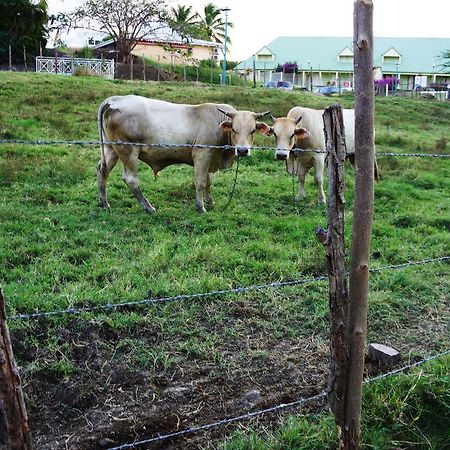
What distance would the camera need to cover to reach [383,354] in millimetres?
4309

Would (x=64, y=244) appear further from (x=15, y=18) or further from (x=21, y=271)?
(x=15, y=18)

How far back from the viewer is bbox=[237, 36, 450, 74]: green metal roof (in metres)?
54.3

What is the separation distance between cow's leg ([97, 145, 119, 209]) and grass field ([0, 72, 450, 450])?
0.26 meters

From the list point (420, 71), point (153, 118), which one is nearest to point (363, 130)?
point (153, 118)

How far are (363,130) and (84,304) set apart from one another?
2.86 metres

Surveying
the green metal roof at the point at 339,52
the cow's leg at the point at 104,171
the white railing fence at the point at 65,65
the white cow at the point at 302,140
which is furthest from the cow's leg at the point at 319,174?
the green metal roof at the point at 339,52

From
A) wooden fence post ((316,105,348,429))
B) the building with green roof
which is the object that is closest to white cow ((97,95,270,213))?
wooden fence post ((316,105,348,429))

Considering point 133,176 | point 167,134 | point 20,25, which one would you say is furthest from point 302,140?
point 20,25

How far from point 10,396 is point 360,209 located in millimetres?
1726

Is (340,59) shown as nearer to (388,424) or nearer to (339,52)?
(339,52)

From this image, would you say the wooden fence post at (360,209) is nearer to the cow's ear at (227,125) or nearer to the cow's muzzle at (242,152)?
the cow's muzzle at (242,152)

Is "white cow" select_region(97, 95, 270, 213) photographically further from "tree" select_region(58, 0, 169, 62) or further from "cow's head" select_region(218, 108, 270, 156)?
"tree" select_region(58, 0, 169, 62)

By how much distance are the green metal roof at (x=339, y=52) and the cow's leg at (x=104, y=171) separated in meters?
47.8

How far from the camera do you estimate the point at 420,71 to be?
176 ft
